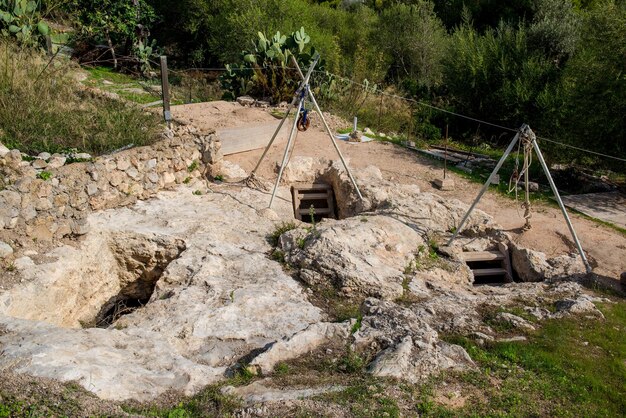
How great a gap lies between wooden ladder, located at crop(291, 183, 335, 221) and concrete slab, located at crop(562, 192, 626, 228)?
4723 mm

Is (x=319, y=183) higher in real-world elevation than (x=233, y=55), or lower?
lower

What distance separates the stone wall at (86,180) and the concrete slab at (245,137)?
2.90ft

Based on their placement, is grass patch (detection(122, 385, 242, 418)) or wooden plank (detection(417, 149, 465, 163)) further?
wooden plank (detection(417, 149, 465, 163))

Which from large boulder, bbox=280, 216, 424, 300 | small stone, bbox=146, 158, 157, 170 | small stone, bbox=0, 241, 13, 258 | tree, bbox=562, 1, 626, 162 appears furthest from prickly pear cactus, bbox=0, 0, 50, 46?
tree, bbox=562, 1, 626, 162

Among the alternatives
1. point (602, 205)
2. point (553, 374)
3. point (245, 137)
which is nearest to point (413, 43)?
point (245, 137)

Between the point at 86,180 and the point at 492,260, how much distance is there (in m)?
6.62

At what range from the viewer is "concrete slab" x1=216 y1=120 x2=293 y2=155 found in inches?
455

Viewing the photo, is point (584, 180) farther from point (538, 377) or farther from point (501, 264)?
point (538, 377)

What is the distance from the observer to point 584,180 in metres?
12.6

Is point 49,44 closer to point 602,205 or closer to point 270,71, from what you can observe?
point 270,71

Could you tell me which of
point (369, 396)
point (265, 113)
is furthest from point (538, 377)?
point (265, 113)

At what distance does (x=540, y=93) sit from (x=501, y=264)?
841 centimetres

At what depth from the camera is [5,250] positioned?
690cm

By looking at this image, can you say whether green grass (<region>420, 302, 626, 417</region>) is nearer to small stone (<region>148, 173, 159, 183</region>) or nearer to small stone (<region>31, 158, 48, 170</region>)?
small stone (<region>148, 173, 159, 183</region>)
